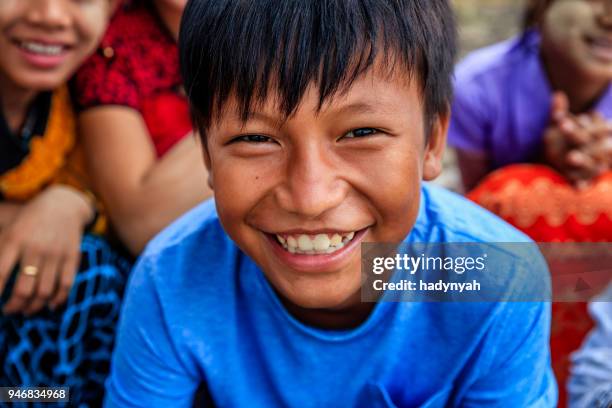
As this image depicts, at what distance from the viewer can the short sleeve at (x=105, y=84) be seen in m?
1.87

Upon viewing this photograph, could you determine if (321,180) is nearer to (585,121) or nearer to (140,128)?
(140,128)

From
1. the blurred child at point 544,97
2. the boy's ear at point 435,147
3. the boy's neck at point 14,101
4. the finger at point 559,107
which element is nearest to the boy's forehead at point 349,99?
the boy's ear at point 435,147

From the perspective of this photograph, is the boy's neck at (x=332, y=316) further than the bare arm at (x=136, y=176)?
No

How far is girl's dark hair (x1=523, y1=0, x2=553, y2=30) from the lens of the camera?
2.28m

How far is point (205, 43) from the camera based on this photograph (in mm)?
1219

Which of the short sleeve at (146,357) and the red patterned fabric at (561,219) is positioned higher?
the short sleeve at (146,357)

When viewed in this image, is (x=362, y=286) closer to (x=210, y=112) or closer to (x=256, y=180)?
(x=256, y=180)

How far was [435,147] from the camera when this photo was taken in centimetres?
139

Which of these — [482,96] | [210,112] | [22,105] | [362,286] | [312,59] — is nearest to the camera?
[312,59]

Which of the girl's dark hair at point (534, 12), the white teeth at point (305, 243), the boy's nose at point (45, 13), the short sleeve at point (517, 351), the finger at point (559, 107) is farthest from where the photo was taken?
the girl's dark hair at point (534, 12)

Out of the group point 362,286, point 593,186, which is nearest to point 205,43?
point 362,286

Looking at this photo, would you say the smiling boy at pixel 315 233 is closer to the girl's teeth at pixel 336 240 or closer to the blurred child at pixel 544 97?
the girl's teeth at pixel 336 240

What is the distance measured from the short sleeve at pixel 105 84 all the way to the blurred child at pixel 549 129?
3.10 ft

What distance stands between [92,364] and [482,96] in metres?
1.40
